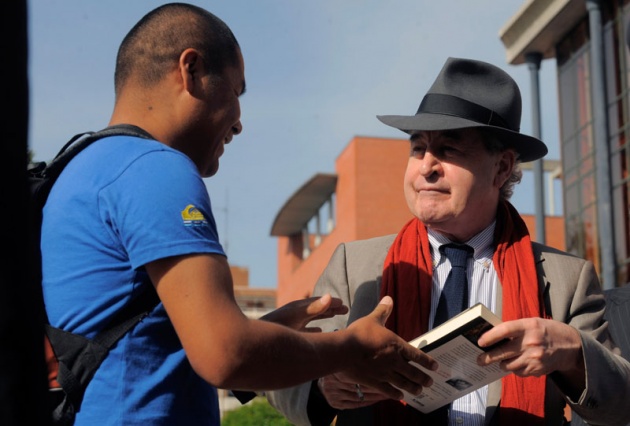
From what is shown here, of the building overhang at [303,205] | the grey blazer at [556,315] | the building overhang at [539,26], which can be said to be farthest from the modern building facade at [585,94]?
the building overhang at [303,205]

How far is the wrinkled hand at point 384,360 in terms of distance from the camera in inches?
102

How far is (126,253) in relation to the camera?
2.32 m

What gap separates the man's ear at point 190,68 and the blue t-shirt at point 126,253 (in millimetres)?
275

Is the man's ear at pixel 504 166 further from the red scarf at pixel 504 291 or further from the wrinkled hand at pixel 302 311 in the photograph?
the wrinkled hand at pixel 302 311

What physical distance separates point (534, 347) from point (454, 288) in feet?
2.13

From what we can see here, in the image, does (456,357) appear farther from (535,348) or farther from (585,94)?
(585,94)

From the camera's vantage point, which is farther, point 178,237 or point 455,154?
point 455,154

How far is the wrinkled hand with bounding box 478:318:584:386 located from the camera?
3082 millimetres

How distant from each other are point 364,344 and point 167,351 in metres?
0.50

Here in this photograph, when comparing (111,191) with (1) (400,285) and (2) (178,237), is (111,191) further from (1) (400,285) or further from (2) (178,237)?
(1) (400,285)

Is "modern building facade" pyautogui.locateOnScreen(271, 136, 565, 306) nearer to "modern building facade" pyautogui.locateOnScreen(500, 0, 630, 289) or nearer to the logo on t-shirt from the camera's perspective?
"modern building facade" pyautogui.locateOnScreen(500, 0, 630, 289)

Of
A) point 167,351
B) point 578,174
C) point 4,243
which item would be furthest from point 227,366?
point 578,174

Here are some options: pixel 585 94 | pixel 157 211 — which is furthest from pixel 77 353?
pixel 585 94

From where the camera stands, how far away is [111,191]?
2312 millimetres
